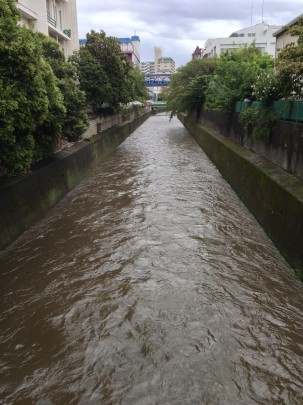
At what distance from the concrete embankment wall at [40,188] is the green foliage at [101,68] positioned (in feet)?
15.7

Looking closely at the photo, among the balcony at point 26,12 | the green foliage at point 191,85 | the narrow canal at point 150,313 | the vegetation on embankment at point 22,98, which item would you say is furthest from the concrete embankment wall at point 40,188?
the green foliage at point 191,85

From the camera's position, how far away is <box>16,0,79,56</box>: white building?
20458 mm

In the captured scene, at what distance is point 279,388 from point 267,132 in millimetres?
8209

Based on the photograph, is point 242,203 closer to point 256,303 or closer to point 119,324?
point 256,303

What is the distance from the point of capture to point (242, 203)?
38.3ft

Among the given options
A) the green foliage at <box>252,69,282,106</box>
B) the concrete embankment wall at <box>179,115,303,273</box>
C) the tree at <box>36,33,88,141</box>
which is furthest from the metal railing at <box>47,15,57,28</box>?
the green foliage at <box>252,69,282,106</box>

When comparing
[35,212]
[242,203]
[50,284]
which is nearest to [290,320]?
[50,284]

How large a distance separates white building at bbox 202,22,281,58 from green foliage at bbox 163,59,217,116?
30.0 meters

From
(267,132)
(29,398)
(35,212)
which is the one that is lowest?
(29,398)

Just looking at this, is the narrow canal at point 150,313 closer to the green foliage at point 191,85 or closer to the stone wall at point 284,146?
the stone wall at point 284,146

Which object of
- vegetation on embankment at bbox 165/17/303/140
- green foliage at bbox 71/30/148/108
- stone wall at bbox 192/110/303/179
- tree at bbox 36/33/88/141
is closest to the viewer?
stone wall at bbox 192/110/303/179

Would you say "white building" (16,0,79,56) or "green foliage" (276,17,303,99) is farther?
"white building" (16,0,79,56)

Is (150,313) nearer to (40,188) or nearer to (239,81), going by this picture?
(40,188)

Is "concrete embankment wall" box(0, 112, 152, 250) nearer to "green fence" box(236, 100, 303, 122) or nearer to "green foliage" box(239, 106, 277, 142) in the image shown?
"green foliage" box(239, 106, 277, 142)
